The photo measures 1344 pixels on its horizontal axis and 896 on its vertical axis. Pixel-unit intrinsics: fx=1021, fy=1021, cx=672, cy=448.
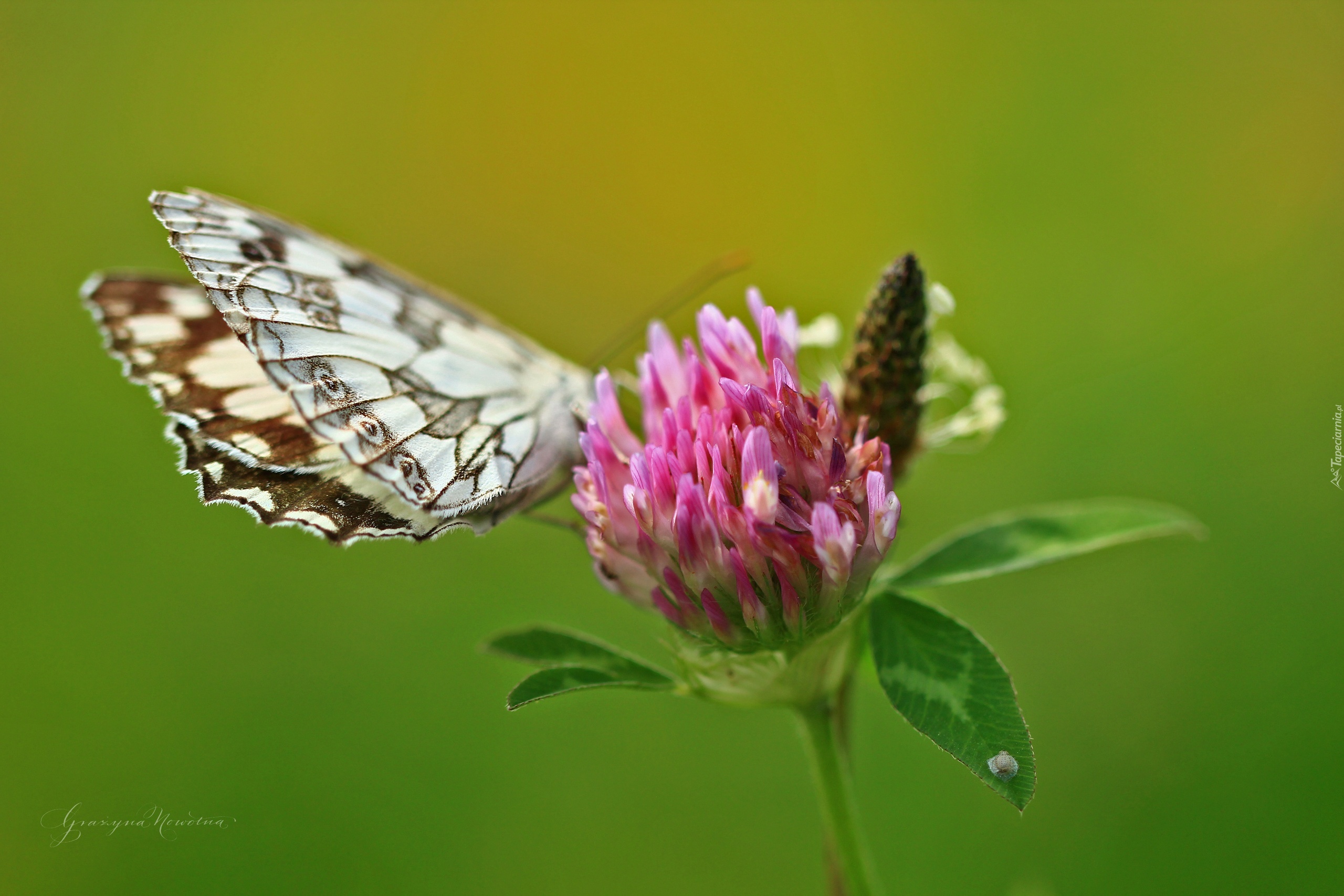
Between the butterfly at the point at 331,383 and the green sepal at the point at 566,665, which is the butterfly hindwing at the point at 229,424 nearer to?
the butterfly at the point at 331,383

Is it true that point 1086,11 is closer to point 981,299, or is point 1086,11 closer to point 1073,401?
point 981,299

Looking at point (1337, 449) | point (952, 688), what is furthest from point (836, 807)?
point (1337, 449)

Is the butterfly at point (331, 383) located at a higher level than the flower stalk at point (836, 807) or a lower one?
higher

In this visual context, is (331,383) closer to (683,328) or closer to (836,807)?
(836,807)

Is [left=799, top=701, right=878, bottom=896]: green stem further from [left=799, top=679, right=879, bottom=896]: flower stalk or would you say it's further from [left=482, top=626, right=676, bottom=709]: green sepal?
[left=482, top=626, right=676, bottom=709]: green sepal

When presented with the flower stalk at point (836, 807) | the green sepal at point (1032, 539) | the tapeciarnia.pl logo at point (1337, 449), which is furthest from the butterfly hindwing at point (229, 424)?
the tapeciarnia.pl logo at point (1337, 449)

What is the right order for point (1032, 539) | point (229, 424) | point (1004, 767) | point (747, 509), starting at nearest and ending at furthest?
point (1004, 767) → point (747, 509) → point (1032, 539) → point (229, 424)

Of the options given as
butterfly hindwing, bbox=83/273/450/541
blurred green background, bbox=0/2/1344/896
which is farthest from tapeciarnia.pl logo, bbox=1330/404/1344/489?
butterfly hindwing, bbox=83/273/450/541
